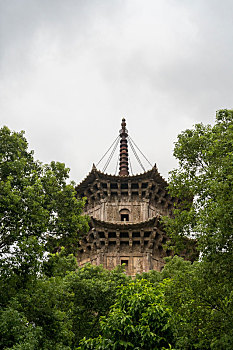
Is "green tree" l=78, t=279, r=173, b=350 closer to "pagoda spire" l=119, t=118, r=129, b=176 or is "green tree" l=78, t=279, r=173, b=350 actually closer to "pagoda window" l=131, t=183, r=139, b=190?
"pagoda window" l=131, t=183, r=139, b=190

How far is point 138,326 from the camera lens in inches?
588

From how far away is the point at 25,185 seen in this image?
1513cm

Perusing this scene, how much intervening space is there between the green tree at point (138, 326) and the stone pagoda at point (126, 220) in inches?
565

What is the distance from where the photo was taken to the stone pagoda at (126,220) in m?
31.1

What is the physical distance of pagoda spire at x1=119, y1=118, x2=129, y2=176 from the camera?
39.6 meters

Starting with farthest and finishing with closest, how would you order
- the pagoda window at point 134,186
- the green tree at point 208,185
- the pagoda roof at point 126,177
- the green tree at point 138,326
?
1. the pagoda window at point 134,186
2. the pagoda roof at point 126,177
3. the green tree at point 138,326
4. the green tree at point 208,185

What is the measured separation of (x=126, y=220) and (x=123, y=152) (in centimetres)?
986

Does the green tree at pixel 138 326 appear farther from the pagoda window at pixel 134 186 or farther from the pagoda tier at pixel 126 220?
the pagoda window at pixel 134 186

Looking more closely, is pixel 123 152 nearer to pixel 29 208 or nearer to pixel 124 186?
pixel 124 186

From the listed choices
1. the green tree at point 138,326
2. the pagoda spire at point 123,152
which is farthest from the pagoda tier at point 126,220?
the green tree at point 138,326

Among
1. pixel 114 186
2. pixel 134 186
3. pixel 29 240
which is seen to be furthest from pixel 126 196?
pixel 29 240

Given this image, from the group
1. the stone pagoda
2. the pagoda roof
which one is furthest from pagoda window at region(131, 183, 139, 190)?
the pagoda roof

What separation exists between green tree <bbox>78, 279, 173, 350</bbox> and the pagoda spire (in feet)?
76.9

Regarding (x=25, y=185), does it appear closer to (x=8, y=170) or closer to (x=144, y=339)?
(x=8, y=170)
